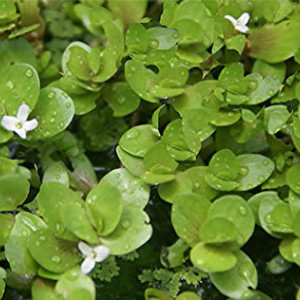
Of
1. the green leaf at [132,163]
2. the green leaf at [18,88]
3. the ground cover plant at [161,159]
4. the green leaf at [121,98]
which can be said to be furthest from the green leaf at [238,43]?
the green leaf at [18,88]

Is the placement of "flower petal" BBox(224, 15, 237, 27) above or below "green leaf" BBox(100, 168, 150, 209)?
above

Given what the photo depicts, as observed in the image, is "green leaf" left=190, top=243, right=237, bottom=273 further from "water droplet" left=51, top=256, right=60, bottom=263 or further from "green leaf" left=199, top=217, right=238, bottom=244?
"water droplet" left=51, top=256, right=60, bottom=263

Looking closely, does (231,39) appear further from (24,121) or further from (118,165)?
(24,121)

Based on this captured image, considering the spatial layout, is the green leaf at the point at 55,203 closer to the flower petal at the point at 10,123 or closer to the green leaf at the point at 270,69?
the flower petal at the point at 10,123

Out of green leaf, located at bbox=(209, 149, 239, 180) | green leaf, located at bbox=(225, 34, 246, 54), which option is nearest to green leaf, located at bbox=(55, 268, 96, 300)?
green leaf, located at bbox=(209, 149, 239, 180)

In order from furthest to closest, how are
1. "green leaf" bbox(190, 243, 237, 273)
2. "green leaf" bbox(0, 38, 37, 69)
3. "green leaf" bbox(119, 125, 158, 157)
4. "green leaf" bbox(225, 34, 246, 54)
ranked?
"green leaf" bbox(0, 38, 37, 69) < "green leaf" bbox(225, 34, 246, 54) < "green leaf" bbox(119, 125, 158, 157) < "green leaf" bbox(190, 243, 237, 273)

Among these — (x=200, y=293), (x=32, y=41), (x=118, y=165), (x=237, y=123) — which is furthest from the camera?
(x=32, y=41)

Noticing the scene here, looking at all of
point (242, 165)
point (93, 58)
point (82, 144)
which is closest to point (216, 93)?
point (242, 165)
